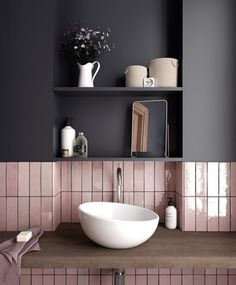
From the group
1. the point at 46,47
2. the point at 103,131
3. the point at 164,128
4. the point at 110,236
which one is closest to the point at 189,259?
the point at 110,236

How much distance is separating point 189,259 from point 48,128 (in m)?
1.06

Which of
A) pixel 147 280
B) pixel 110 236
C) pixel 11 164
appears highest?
pixel 11 164

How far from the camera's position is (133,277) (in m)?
1.87

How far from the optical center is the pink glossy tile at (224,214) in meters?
1.71

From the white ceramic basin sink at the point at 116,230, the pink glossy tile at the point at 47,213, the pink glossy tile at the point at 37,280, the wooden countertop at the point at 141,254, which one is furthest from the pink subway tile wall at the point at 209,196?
the pink glossy tile at the point at 37,280

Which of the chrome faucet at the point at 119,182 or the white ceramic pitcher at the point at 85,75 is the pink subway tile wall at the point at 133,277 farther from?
the white ceramic pitcher at the point at 85,75

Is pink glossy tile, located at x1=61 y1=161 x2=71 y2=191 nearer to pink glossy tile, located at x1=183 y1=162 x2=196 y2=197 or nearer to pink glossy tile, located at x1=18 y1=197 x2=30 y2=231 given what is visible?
pink glossy tile, located at x1=18 y1=197 x2=30 y2=231

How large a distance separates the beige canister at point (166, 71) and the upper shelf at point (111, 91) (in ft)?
0.17

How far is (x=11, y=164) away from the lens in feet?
5.60

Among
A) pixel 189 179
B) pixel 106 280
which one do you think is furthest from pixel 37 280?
pixel 189 179

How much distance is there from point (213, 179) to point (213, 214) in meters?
0.22

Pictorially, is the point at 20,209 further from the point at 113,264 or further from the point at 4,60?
the point at 4,60

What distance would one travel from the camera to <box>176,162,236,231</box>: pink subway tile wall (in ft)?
5.61

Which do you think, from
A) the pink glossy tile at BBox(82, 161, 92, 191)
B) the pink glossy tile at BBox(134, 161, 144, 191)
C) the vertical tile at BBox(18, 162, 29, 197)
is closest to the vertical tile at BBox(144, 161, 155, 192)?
the pink glossy tile at BBox(134, 161, 144, 191)
